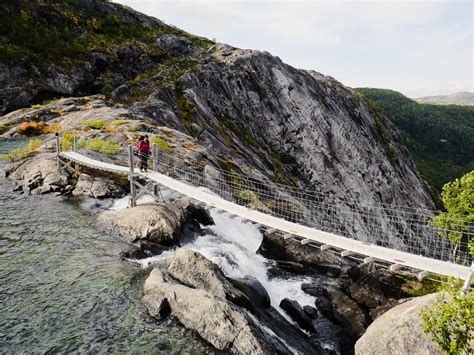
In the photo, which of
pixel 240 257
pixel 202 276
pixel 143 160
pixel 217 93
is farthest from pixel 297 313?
pixel 217 93

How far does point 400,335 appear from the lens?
1062 cm

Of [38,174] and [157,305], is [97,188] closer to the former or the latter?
[38,174]

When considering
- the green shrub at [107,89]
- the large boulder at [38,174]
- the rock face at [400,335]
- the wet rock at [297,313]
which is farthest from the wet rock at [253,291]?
the green shrub at [107,89]

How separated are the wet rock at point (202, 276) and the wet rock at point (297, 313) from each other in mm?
2537

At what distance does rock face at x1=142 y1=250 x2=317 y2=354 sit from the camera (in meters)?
10.3

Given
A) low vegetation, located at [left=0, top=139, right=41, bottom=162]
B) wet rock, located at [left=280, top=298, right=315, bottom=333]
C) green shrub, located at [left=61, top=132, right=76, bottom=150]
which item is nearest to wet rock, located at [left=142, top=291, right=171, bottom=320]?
wet rock, located at [left=280, top=298, right=315, bottom=333]

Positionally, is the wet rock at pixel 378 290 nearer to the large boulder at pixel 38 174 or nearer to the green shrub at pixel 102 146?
the large boulder at pixel 38 174

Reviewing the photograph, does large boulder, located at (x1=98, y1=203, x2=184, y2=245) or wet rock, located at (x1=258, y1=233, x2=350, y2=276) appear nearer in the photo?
large boulder, located at (x1=98, y1=203, x2=184, y2=245)

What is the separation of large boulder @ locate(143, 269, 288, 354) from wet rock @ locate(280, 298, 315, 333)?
9.81ft

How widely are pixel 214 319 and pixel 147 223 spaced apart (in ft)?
24.6

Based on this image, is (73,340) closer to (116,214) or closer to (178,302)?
(178,302)

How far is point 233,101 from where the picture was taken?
60656 millimetres

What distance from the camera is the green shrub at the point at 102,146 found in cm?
2661

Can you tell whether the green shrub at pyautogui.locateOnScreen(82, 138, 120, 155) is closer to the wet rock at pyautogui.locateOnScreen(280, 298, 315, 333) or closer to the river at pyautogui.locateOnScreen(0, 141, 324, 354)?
the river at pyautogui.locateOnScreen(0, 141, 324, 354)
